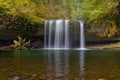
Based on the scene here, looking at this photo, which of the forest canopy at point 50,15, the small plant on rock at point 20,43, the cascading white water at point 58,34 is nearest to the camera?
the small plant on rock at point 20,43

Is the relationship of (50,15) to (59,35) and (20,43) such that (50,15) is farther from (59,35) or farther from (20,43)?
(20,43)

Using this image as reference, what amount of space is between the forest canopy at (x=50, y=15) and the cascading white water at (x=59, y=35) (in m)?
1.17

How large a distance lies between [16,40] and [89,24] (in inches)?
391

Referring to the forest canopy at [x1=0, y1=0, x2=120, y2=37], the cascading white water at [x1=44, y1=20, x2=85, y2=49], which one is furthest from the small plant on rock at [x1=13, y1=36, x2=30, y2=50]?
the cascading white water at [x1=44, y1=20, x2=85, y2=49]

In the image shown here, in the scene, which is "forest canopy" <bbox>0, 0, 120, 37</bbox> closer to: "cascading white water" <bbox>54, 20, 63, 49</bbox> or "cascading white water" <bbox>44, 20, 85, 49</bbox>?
"cascading white water" <bbox>44, 20, 85, 49</bbox>

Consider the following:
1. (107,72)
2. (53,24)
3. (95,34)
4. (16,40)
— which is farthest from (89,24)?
(107,72)

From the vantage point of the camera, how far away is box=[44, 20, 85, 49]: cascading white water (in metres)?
40.6

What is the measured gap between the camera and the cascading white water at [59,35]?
40625 millimetres

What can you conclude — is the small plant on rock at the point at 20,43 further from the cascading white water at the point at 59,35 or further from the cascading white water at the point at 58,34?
the cascading white water at the point at 58,34

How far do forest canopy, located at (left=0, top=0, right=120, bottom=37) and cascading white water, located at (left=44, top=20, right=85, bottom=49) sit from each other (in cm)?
117

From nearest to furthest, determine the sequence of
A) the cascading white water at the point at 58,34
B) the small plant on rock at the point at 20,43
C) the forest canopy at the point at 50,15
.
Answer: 1. the small plant on rock at the point at 20,43
2. the forest canopy at the point at 50,15
3. the cascading white water at the point at 58,34

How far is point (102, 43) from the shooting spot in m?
41.4

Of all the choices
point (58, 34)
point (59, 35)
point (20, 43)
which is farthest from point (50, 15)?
point (20, 43)

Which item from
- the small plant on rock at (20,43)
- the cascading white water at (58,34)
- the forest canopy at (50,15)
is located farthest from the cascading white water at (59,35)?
the small plant on rock at (20,43)
